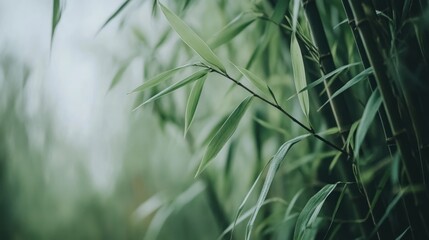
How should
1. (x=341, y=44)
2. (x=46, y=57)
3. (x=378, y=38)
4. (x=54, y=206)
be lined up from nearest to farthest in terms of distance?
(x=378, y=38)
(x=341, y=44)
(x=46, y=57)
(x=54, y=206)

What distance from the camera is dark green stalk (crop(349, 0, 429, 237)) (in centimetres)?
37

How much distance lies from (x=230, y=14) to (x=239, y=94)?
31cm

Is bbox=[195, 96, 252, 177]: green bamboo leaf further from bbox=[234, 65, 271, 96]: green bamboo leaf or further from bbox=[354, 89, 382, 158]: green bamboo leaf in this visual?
bbox=[354, 89, 382, 158]: green bamboo leaf

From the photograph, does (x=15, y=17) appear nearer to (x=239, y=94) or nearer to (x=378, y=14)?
(x=239, y=94)

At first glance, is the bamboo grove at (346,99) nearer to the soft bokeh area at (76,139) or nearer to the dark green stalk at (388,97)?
the dark green stalk at (388,97)

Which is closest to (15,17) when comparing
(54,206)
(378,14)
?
(54,206)

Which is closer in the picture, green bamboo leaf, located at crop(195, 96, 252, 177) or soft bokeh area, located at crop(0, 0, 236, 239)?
green bamboo leaf, located at crop(195, 96, 252, 177)

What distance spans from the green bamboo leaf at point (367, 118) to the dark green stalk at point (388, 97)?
0.6 inches

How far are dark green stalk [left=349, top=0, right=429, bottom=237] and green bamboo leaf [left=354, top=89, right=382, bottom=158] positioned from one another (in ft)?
0.05

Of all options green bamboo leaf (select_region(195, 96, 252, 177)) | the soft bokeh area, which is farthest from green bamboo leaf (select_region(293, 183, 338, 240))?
the soft bokeh area

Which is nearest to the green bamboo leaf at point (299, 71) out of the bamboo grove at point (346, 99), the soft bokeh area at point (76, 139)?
the bamboo grove at point (346, 99)

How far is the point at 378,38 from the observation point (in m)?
0.39

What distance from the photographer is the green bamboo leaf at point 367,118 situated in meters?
0.39

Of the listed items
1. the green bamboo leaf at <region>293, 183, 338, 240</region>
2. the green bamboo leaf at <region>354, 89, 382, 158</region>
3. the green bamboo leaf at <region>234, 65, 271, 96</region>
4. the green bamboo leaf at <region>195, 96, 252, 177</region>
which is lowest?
the green bamboo leaf at <region>293, 183, 338, 240</region>
